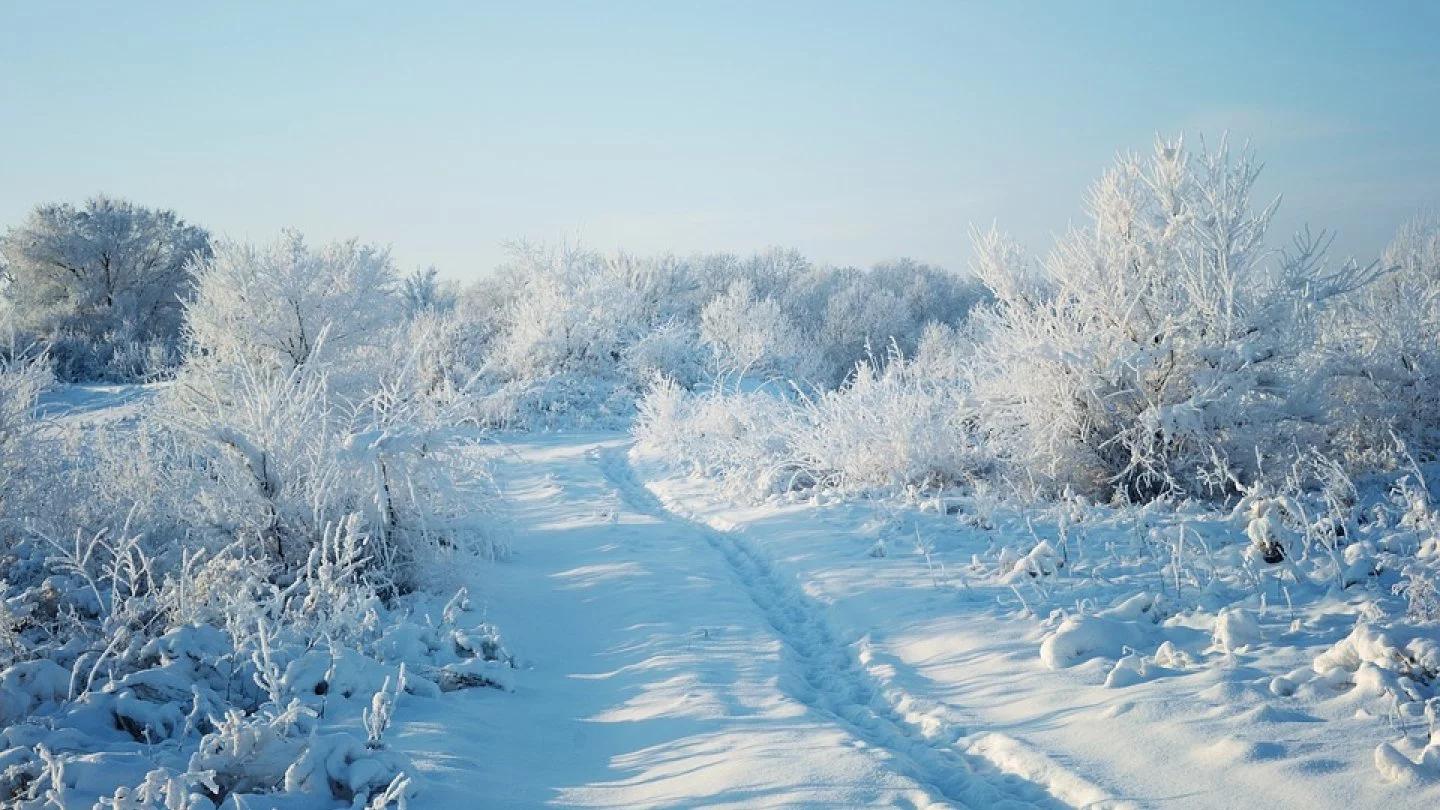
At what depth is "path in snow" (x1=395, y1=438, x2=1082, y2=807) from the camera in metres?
3.61

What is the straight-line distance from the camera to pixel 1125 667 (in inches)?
171

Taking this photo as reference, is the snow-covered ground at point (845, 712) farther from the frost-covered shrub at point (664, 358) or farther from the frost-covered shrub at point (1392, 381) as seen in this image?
the frost-covered shrub at point (664, 358)

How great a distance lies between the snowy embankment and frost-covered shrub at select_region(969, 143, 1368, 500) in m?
1.38

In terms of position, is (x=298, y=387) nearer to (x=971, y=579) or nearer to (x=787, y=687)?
(x=787, y=687)

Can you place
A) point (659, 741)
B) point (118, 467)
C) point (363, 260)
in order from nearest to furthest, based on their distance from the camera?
point (659, 741) < point (118, 467) < point (363, 260)

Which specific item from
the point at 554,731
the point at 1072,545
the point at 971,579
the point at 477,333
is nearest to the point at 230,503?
the point at 554,731

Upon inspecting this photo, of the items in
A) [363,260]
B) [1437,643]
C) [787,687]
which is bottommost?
[787,687]

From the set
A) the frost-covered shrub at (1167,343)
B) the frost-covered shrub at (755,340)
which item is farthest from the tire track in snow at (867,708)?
the frost-covered shrub at (755,340)

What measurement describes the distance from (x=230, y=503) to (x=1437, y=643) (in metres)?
7.45

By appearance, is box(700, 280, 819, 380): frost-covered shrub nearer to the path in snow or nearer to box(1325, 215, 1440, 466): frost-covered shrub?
box(1325, 215, 1440, 466): frost-covered shrub

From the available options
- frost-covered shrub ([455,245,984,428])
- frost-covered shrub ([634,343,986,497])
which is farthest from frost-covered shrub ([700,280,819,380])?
frost-covered shrub ([634,343,986,497])

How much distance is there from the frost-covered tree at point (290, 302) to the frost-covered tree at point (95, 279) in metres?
12.7

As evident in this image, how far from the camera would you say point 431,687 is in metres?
4.63

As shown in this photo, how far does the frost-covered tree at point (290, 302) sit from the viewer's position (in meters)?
15.2
